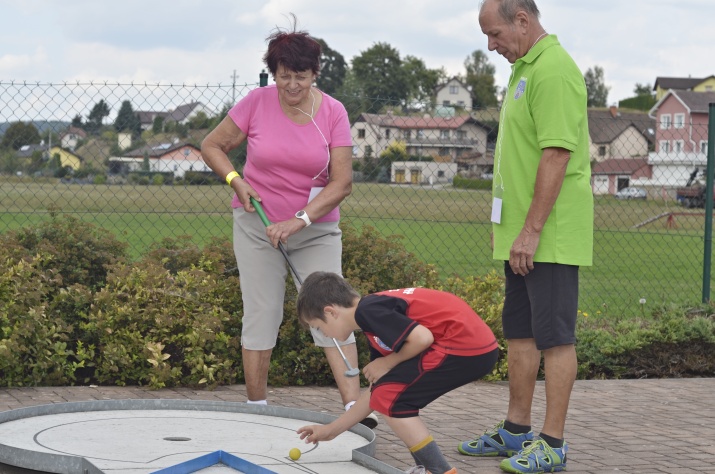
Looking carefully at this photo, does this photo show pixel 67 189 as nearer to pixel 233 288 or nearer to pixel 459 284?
pixel 233 288

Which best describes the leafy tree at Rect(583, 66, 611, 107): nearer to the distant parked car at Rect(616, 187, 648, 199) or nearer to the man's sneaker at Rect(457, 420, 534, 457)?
the distant parked car at Rect(616, 187, 648, 199)

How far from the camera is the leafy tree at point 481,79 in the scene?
4009 inches

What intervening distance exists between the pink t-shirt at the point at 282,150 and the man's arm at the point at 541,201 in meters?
1.20

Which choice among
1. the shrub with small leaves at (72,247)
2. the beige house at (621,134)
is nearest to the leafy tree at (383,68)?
the beige house at (621,134)

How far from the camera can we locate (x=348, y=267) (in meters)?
7.16

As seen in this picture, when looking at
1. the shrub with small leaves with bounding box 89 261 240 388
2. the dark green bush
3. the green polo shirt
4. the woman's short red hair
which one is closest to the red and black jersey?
the green polo shirt

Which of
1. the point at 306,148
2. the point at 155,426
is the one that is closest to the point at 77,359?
the point at 155,426

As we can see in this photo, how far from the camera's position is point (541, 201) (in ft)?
15.0

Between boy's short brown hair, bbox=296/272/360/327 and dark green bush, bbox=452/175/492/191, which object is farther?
dark green bush, bbox=452/175/492/191

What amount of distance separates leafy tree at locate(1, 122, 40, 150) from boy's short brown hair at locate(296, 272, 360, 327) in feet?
15.4

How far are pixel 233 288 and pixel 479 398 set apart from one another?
1.76m

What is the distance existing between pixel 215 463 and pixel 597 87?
115 meters

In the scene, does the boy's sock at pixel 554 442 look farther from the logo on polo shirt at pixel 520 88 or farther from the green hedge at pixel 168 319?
the green hedge at pixel 168 319

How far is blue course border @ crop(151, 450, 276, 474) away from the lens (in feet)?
13.1
